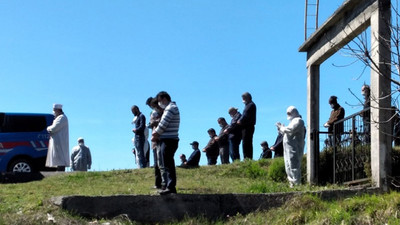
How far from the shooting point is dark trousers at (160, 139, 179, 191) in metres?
10.5

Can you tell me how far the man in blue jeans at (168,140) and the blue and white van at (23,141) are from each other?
8.15m

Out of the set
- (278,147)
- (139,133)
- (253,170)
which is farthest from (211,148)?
(253,170)

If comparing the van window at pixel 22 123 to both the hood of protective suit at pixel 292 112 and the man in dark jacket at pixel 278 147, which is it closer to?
the man in dark jacket at pixel 278 147

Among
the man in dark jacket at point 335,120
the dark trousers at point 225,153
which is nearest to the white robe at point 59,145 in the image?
the dark trousers at point 225,153

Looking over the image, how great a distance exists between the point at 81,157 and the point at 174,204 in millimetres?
8476

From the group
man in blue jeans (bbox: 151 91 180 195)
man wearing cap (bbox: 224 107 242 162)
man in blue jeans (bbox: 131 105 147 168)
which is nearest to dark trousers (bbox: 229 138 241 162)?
man wearing cap (bbox: 224 107 242 162)

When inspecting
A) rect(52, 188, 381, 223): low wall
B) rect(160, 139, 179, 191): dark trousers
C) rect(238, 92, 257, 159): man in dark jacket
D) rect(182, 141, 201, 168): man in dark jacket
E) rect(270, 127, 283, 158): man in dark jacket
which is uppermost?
rect(238, 92, 257, 159): man in dark jacket

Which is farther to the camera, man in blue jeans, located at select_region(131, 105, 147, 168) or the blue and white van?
the blue and white van

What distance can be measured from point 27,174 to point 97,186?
3.62 metres

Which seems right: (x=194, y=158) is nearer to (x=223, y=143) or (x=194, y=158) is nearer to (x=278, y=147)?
(x=223, y=143)

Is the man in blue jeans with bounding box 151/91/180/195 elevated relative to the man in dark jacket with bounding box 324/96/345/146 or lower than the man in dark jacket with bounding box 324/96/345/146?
lower

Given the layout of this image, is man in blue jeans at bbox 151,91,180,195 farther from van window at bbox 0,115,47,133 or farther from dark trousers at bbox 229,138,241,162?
van window at bbox 0,115,47,133

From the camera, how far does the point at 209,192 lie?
11594 mm

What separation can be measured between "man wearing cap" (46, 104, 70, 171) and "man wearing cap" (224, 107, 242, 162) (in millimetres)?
3979
